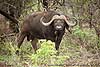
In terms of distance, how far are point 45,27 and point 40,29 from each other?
0.27m

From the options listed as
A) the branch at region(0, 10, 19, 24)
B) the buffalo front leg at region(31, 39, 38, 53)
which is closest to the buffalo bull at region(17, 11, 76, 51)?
the buffalo front leg at region(31, 39, 38, 53)

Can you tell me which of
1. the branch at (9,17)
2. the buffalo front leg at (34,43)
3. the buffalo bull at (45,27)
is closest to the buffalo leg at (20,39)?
the buffalo bull at (45,27)

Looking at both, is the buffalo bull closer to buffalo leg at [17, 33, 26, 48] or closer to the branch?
buffalo leg at [17, 33, 26, 48]

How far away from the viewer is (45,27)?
40.0 ft

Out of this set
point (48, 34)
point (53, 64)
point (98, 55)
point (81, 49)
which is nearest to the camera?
point (53, 64)

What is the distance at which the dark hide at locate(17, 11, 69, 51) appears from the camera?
460 inches

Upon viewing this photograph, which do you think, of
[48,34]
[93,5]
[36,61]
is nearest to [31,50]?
[48,34]

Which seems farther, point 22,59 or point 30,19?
point 30,19

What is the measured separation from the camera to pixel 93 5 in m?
10.7

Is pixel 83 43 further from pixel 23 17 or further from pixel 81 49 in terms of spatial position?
pixel 23 17

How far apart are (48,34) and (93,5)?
7.16ft

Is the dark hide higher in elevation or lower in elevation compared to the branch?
lower

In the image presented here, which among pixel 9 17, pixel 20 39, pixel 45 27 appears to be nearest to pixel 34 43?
pixel 20 39

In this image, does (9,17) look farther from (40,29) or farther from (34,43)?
(34,43)
